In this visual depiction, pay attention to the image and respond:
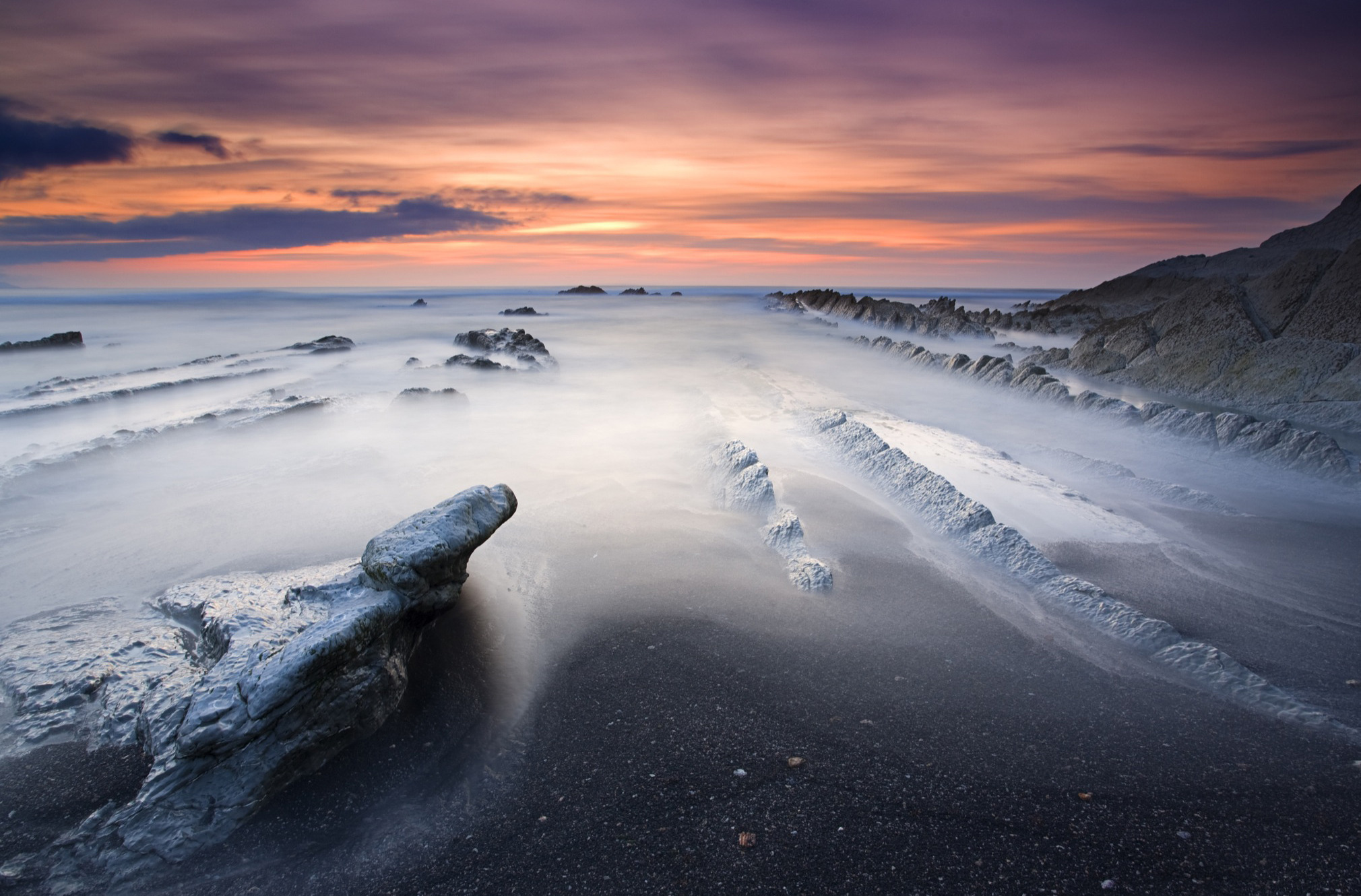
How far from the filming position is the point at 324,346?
18.0m

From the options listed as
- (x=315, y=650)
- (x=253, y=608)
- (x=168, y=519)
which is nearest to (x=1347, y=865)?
(x=315, y=650)

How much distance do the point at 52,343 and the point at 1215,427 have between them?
26857mm

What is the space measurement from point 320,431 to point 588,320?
26072mm

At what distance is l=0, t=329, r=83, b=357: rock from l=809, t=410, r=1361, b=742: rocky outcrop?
22369mm

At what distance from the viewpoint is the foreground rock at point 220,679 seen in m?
2.47

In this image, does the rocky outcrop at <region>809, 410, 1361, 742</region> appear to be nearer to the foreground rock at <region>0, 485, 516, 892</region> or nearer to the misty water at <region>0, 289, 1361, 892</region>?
the misty water at <region>0, 289, 1361, 892</region>

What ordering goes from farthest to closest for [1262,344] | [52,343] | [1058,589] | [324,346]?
[324,346], [52,343], [1262,344], [1058,589]

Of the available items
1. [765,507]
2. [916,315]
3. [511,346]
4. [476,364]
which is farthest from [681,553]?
[916,315]

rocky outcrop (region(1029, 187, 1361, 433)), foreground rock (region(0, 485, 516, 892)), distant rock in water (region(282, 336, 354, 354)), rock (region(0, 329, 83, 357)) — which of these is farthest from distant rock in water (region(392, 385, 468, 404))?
rock (region(0, 329, 83, 357))

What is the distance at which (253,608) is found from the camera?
374 cm

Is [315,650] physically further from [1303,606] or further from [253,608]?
[1303,606]

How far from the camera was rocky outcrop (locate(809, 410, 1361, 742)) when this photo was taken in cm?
321

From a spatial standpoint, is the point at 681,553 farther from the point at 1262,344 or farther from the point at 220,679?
the point at 1262,344

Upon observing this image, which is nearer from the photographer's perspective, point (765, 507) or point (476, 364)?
point (765, 507)
